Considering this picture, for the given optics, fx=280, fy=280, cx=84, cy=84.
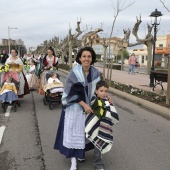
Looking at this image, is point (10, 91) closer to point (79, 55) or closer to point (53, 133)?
point (53, 133)

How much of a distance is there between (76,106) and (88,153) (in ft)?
3.91

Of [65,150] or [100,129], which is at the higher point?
[100,129]

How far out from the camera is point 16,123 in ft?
22.3

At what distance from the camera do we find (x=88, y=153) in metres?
4.66

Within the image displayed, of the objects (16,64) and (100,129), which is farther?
(16,64)

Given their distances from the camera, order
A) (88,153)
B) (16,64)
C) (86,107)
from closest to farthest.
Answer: (86,107) < (88,153) < (16,64)

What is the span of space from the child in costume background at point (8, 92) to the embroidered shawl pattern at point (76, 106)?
4.60m

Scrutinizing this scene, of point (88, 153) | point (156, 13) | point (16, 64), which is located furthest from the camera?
point (156, 13)

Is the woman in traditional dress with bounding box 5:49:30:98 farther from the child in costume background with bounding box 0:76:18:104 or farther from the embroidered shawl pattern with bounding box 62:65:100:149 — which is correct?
the embroidered shawl pattern with bounding box 62:65:100:149

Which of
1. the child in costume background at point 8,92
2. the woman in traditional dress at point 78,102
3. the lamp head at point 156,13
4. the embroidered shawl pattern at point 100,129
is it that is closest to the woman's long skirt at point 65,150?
the woman in traditional dress at point 78,102

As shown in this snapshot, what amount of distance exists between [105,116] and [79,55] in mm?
934

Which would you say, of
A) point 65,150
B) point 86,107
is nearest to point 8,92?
point 65,150

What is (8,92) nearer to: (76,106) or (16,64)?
(16,64)

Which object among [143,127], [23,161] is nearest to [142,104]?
[143,127]
